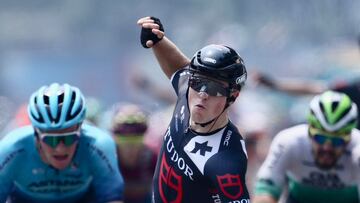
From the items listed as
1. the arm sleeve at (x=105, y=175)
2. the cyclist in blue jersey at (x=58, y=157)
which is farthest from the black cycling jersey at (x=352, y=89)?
the arm sleeve at (x=105, y=175)

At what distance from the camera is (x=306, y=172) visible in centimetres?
802

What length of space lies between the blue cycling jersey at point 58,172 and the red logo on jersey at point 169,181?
36.4 inches

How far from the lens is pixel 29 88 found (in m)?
23.4

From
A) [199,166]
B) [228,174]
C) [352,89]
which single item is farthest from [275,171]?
[352,89]

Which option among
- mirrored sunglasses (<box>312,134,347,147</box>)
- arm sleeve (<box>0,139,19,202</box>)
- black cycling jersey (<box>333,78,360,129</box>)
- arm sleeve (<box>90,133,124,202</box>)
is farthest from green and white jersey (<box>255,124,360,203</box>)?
black cycling jersey (<box>333,78,360,129</box>)

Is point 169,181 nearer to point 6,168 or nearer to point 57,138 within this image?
point 57,138

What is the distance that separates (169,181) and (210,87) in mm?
633

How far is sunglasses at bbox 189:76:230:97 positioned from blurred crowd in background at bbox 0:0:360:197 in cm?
1435

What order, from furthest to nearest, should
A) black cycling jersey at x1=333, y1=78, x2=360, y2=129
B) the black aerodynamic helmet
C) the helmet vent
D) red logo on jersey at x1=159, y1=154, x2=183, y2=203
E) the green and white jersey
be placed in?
black cycling jersey at x1=333, y1=78, x2=360, y2=129, the helmet vent, the green and white jersey, red logo on jersey at x1=159, y1=154, x2=183, y2=203, the black aerodynamic helmet

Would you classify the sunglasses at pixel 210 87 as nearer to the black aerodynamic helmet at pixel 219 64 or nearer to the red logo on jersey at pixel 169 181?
the black aerodynamic helmet at pixel 219 64

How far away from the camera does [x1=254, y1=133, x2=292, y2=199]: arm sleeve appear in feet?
25.8

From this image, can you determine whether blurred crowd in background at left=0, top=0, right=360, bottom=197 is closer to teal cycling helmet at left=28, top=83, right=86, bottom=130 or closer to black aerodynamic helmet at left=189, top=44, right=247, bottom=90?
teal cycling helmet at left=28, top=83, right=86, bottom=130

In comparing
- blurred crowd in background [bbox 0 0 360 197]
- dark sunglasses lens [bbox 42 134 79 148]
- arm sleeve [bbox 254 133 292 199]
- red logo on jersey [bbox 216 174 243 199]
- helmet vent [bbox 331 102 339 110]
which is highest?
helmet vent [bbox 331 102 339 110]

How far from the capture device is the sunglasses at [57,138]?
22.4 ft
